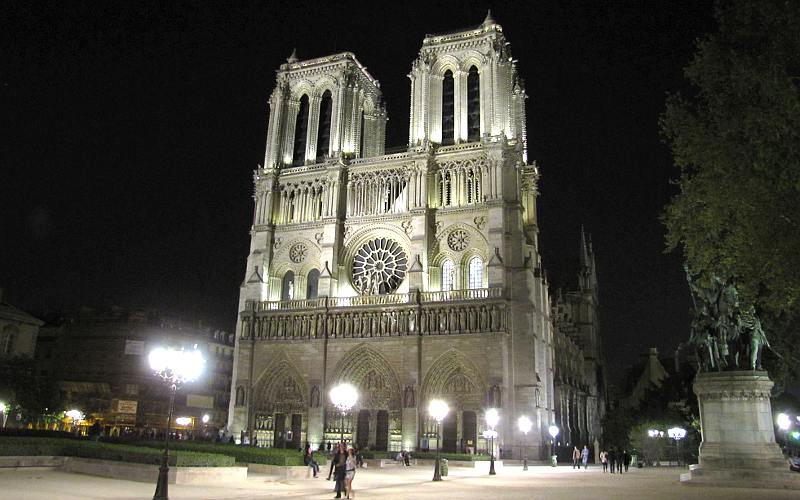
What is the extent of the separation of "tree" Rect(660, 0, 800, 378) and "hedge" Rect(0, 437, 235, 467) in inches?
571

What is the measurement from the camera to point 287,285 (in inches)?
1873

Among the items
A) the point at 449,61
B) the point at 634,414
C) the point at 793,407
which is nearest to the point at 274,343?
the point at 449,61

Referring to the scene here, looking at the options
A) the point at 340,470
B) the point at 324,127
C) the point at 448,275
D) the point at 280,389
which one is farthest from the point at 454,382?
the point at 340,470

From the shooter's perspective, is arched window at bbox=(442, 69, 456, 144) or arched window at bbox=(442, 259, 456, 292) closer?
arched window at bbox=(442, 259, 456, 292)

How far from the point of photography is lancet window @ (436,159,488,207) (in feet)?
143

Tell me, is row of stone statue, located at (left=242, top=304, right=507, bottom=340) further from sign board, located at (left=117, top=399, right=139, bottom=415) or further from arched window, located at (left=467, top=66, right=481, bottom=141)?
sign board, located at (left=117, top=399, right=139, bottom=415)

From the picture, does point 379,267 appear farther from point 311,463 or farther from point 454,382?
point 311,463

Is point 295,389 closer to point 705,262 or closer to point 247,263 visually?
point 247,263

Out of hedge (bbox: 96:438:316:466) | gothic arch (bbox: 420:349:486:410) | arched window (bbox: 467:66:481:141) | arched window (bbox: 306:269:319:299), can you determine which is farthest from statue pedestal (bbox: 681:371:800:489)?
arched window (bbox: 306:269:319:299)

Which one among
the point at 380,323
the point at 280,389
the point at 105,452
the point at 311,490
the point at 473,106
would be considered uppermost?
the point at 473,106

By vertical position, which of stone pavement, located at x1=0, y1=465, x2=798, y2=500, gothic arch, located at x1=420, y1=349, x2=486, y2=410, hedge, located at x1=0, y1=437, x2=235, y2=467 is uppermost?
gothic arch, located at x1=420, y1=349, x2=486, y2=410

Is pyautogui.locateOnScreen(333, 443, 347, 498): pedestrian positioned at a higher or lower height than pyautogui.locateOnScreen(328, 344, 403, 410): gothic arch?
lower

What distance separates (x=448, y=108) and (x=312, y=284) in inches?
605

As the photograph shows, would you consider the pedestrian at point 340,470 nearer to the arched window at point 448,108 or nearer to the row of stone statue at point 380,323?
the row of stone statue at point 380,323
